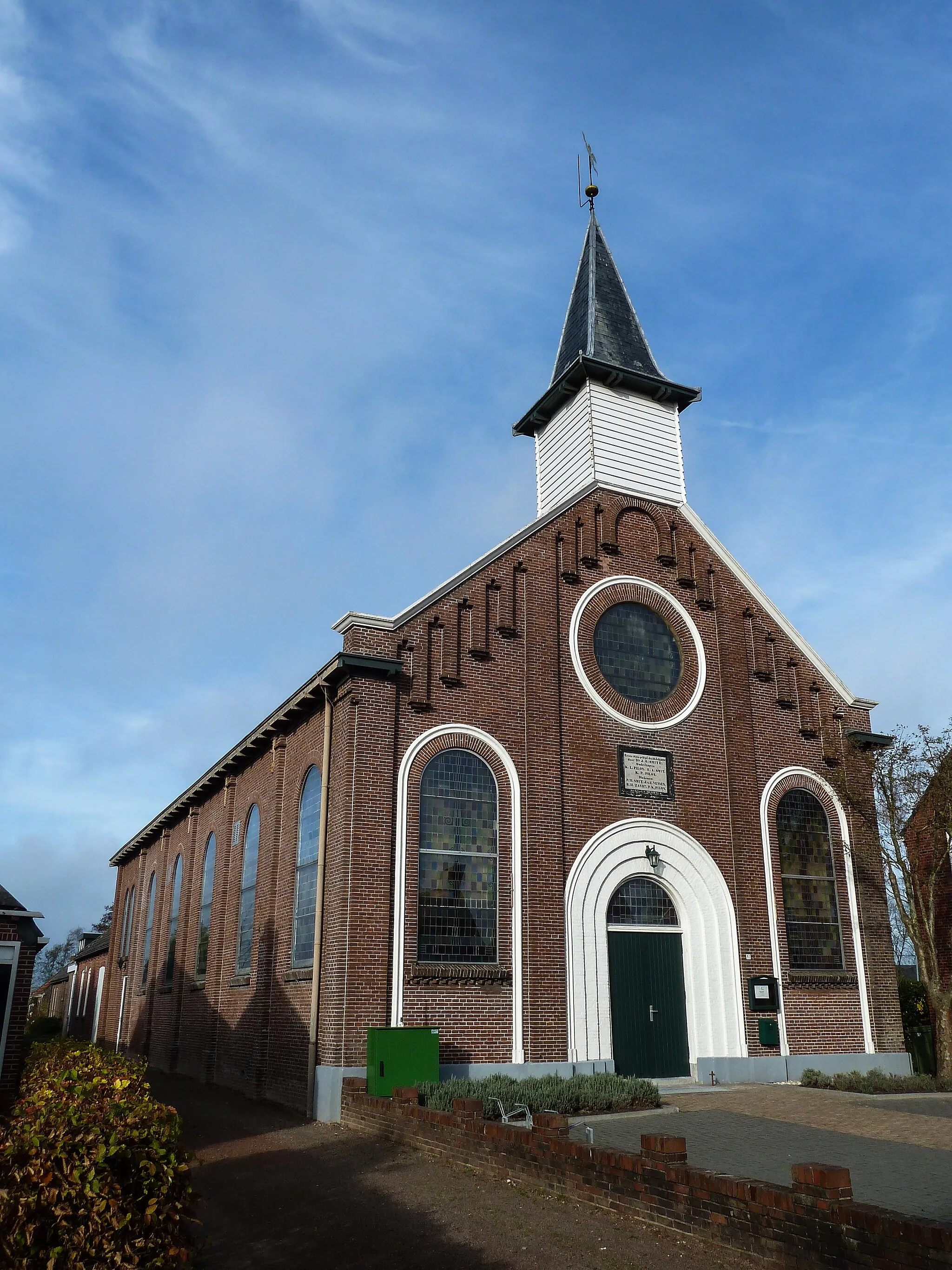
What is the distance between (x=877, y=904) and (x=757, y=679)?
5120 millimetres

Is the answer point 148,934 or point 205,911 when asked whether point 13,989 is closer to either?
point 205,911

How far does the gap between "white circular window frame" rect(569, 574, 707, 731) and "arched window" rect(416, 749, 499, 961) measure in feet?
9.35

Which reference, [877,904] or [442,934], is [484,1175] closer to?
[442,934]

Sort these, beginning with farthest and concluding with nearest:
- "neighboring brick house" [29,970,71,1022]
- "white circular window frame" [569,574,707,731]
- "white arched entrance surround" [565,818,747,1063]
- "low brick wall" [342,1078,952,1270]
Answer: "neighboring brick house" [29,970,71,1022], "white circular window frame" [569,574,707,731], "white arched entrance surround" [565,818,747,1063], "low brick wall" [342,1078,952,1270]

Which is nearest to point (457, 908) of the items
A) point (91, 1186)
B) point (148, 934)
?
point (91, 1186)

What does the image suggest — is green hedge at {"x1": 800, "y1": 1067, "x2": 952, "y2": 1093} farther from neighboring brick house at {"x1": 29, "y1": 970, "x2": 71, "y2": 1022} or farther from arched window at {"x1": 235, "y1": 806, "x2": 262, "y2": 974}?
neighboring brick house at {"x1": 29, "y1": 970, "x2": 71, "y2": 1022}

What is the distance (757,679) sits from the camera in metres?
21.5

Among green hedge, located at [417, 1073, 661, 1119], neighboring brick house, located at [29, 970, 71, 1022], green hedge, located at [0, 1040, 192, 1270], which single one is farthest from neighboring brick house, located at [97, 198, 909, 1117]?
neighboring brick house, located at [29, 970, 71, 1022]

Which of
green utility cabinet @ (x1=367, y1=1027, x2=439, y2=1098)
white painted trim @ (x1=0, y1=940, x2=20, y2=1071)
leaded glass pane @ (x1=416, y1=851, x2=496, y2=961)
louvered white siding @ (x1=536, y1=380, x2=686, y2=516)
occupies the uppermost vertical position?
louvered white siding @ (x1=536, y1=380, x2=686, y2=516)

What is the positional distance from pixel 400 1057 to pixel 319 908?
310 centimetres

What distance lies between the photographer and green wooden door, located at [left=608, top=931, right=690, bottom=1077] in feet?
58.6

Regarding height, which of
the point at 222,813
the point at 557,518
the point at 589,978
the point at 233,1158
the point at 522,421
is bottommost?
the point at 233,1158

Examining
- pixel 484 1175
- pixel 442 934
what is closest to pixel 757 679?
pixel 442 934

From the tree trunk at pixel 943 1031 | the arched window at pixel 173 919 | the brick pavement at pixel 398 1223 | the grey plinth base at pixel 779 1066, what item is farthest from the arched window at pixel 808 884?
the arched window at pixel 173 919
